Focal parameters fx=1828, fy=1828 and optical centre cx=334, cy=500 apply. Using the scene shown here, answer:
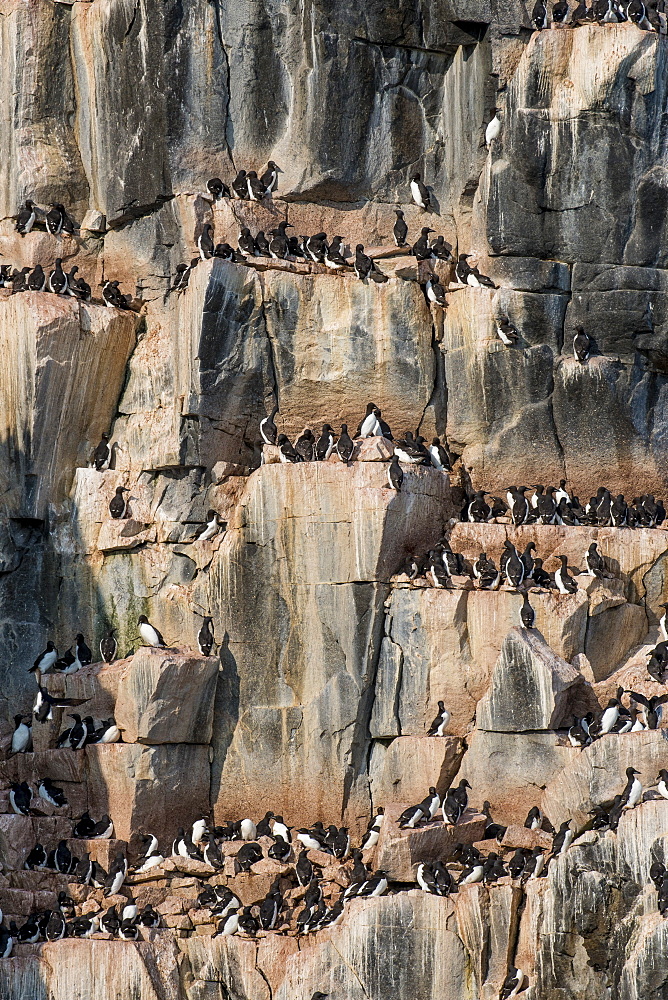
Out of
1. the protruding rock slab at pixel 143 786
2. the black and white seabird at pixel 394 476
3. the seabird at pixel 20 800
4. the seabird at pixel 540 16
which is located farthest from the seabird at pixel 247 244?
the seabird at pixel 20 800

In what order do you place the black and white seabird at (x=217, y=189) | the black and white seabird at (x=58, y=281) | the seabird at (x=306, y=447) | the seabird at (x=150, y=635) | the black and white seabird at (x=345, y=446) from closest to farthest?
the black and white seabird at (x=345, y=446), the seabird at (x=306, y=447), the seabird at (x=150, y=635), the black and white seabird at (x=58, y=281), the black and white seabird at (x=217, y=189)

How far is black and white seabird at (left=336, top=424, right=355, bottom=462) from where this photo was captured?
28.3 metres

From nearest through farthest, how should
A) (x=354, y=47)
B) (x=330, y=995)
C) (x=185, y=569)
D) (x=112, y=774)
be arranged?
(x=330, y=995)
(x=112, y=774)
(x=185, y=569)
(x=354, y=47)

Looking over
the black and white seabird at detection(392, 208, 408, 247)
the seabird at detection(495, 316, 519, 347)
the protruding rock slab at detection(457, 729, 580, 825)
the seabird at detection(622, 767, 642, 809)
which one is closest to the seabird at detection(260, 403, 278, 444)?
the seabird at detection(495, 316, 519, 347)

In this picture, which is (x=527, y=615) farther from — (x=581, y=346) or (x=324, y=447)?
(x=581, y=346)

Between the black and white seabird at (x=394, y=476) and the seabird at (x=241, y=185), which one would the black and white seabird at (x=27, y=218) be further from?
the black and white seabird at (x=394, y=476)

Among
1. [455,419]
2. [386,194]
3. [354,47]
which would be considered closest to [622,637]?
[455,419]

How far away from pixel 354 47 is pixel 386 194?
2623mm

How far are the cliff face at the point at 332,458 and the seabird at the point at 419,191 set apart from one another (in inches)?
15.8

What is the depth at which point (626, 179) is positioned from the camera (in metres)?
30.6

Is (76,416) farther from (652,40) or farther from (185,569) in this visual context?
(652,40)

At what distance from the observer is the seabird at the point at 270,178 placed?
31.8 meters

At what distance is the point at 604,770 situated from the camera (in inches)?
985

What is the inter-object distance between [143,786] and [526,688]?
5973 millimetres
